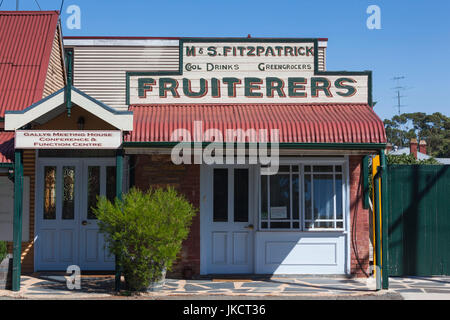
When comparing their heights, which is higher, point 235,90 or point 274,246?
point 235,90

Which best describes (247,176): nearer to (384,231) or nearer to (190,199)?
(190,199)

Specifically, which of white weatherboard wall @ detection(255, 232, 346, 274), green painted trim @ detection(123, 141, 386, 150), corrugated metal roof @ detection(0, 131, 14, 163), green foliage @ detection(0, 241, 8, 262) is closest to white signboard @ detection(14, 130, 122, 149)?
green painted trim @ detection(123, 141, 386, 150)

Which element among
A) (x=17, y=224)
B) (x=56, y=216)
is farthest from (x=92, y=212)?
(x=17, y=224)

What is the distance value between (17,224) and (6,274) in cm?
95

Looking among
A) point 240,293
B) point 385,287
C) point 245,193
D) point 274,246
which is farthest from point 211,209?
point 385,287

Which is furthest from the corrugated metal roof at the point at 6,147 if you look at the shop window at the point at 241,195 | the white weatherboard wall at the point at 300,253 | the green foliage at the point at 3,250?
the white weatherboard wall at the point at 300,253

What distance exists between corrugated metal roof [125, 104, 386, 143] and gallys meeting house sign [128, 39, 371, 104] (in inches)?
12.2

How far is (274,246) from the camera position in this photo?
1075 cm

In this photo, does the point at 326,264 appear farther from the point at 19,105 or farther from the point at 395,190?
the point at 19,105

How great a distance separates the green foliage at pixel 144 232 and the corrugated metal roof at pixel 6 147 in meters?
2.20

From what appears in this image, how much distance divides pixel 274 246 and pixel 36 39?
26.1ft

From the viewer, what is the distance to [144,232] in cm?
876

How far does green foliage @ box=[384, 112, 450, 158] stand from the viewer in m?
68.9

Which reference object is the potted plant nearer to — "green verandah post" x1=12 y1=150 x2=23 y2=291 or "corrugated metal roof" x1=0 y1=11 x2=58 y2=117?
"green verandah post" x1=12 y1=150 x2=23 y2=291
